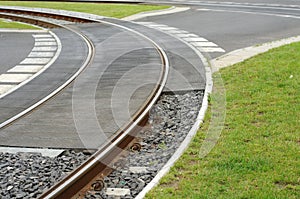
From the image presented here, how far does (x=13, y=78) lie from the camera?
15258 mm

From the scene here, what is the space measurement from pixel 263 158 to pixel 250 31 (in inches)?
653

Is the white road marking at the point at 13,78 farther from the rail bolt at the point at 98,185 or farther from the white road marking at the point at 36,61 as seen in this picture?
the rail bolt at the point at 98,185

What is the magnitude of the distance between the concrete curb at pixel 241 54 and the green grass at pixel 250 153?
3353 mm

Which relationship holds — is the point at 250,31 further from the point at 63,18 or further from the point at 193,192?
the point at 193,192

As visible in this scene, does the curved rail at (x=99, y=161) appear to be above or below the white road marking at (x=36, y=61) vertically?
above

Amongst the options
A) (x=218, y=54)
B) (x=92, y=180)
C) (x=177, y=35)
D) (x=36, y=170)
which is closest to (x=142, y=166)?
(x=92, y=180)

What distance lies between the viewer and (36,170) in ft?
26.4

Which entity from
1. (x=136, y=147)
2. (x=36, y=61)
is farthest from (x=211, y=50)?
(x=136, y=147)

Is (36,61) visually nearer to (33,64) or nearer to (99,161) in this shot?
(33,64)

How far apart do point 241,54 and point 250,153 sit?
386 inches

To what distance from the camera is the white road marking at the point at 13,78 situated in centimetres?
1487

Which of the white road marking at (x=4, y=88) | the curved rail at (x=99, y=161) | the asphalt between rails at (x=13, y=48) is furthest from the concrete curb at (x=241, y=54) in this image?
the asphalt between rails at (x=13, y=48)

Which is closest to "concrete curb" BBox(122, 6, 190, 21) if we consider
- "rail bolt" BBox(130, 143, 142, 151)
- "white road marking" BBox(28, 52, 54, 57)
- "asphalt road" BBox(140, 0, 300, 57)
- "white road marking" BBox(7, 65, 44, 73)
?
"asphalt road" BBox(140, 0, 300, 57)

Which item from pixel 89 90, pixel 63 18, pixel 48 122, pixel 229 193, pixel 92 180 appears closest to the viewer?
pixel 229 193
